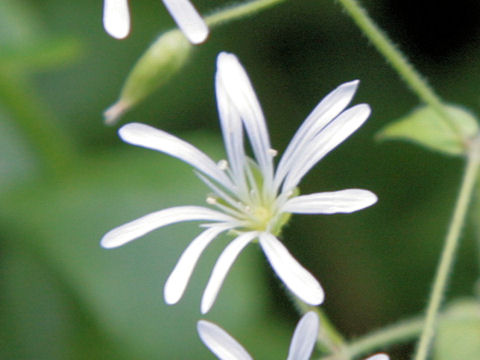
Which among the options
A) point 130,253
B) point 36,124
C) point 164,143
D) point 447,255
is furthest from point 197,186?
point 447,255

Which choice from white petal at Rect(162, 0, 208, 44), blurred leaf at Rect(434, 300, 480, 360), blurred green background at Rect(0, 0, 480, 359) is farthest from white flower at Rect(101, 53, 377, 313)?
blurred green background at Rect(0, 0, 480, 359)

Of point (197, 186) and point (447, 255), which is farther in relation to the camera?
point (197, 186)

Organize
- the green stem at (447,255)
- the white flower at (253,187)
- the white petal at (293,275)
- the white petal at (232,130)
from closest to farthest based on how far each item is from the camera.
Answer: the white petal at (293,275) → the white flower at (253,187) → the green stem at (447,255) → the white petal at (232,130)

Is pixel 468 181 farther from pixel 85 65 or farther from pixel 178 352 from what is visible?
pixel 85 65

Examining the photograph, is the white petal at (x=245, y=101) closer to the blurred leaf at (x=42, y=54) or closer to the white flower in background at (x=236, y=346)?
the white flower in background at (x=236, y=346)

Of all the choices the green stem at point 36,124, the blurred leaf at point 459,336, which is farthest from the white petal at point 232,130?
the green stem at point 36,124

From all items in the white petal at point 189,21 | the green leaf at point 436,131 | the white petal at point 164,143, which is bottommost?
the green leaf at point 436,131

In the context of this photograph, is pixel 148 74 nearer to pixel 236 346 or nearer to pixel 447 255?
pixel 236 346

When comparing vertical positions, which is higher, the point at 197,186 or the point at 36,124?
the point at 36,124

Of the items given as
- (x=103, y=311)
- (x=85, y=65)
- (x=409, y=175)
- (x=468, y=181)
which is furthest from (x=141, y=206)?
(x=468, y=181)
